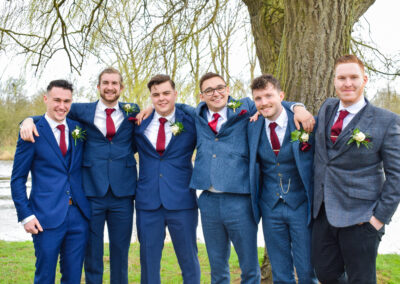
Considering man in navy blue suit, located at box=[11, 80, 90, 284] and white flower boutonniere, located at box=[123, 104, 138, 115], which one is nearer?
man in navy blue suit, located at box=[11, 80, 90, 284]

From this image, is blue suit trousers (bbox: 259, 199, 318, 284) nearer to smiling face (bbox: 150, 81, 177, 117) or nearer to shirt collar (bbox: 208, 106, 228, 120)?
shirt collar (bbox: 208, 106, 228, 120)

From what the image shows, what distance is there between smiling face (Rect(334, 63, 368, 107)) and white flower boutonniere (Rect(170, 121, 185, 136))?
155 cm

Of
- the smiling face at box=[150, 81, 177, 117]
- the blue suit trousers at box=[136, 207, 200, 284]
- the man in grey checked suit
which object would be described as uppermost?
the smiling face at box=[150, 81, 177, 117]

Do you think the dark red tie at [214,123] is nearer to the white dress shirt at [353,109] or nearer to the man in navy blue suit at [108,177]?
the man in navy blue suit at [108,177]

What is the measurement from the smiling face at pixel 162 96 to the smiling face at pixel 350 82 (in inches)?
65.4

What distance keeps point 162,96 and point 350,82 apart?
179 centimetres

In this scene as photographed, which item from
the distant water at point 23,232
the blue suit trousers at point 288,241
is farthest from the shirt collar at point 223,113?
the distant water at point 23,232

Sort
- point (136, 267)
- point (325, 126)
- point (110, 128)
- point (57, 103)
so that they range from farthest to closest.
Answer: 1. point (136, 267)
2. point (110, 128)
3. point (57, 103)
4. point (325, 126)

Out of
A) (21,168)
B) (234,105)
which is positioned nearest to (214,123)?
(234,105)

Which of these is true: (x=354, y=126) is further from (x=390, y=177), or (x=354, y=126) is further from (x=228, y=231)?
(x=228, y=231)

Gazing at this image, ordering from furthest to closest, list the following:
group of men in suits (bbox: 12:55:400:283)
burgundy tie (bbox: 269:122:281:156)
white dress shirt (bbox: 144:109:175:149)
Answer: white dress shirt (bbox: 144:109:175:149) < burgundy tie (bbox: 269:122:281:156) < group of men in suits (bbox: 12:55:400:283)

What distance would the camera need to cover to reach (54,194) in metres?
3.40

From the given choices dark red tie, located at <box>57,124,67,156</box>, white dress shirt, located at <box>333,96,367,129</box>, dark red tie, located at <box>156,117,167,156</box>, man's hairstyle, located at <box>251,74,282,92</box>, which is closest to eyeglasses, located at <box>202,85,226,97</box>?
man's hairstyle, located at <box>251,74,282,92</box>

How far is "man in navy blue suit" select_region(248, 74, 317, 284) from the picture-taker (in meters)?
3.15
